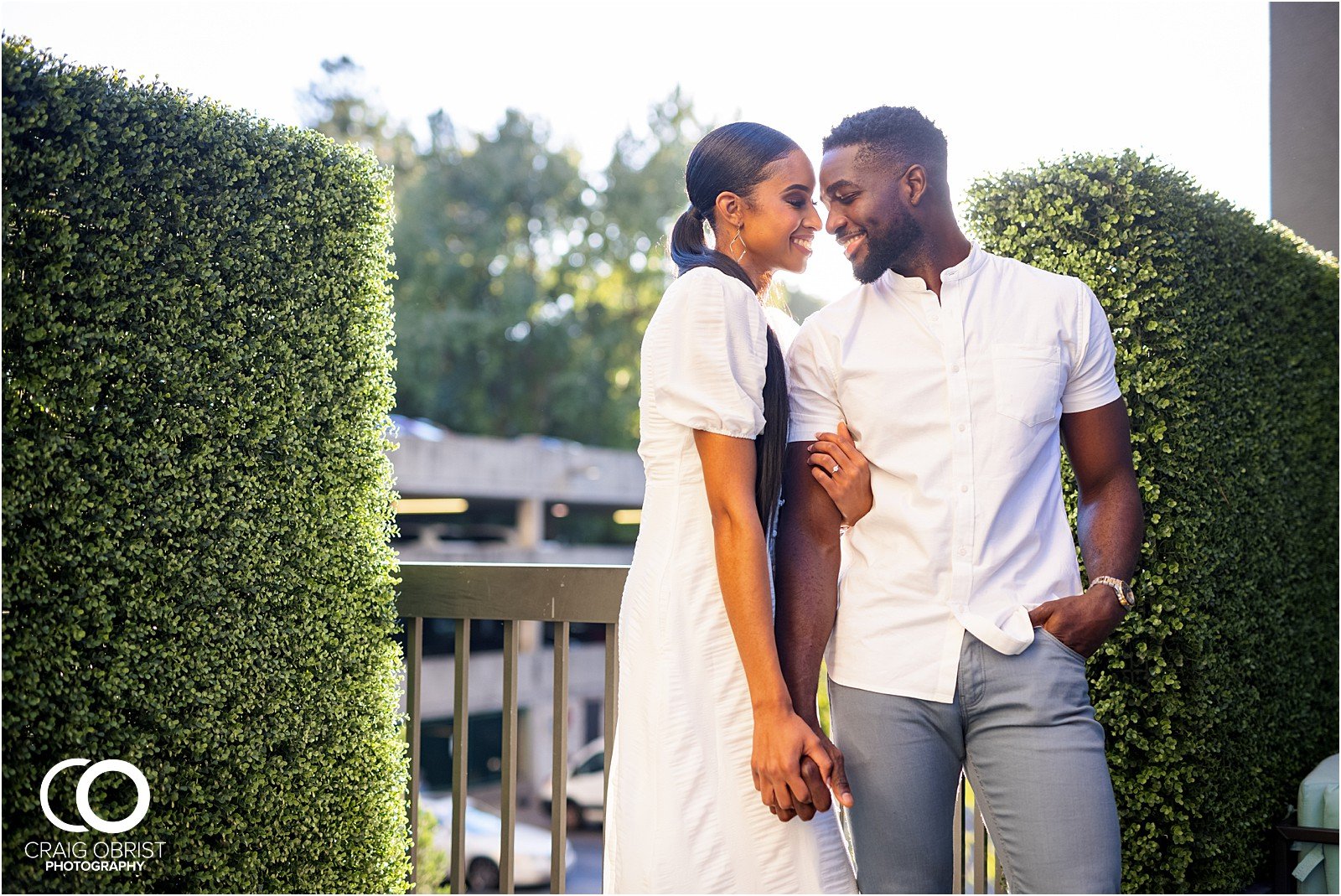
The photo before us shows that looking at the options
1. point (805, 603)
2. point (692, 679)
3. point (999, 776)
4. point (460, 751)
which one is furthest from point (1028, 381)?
point (460, 751)

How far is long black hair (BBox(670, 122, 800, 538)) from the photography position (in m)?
1.85

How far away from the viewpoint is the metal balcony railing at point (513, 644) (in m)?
2.97

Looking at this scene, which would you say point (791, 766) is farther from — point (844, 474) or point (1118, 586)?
point (1118, 586)

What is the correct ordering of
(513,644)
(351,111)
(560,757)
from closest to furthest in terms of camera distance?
(560,757)
(513,644)
(351,111)

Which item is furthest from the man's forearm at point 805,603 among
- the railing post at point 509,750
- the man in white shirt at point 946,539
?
the railing post at point 509,750

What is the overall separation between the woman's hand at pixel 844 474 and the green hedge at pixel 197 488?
1.71 meters

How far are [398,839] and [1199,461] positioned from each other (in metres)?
2.73

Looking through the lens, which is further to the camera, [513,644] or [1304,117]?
[1304,117]

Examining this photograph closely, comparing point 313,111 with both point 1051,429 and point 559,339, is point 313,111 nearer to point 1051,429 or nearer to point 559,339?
point 559,339

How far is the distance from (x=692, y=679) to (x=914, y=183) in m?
0.96

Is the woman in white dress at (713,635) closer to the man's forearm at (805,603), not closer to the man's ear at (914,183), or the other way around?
the man's forearm at (805,603)

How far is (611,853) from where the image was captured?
184 cm

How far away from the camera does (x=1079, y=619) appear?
179cm

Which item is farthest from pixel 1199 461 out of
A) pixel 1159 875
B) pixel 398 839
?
pixel 398 839
